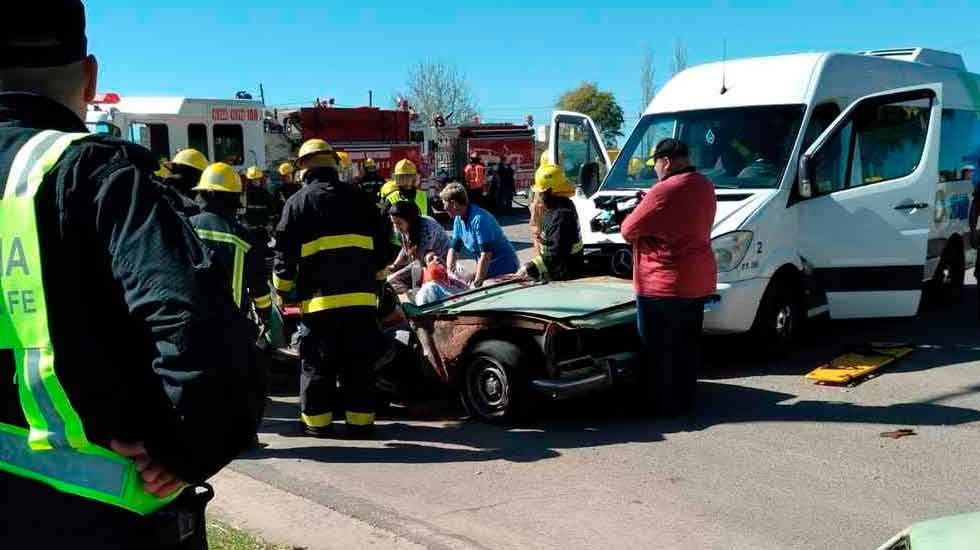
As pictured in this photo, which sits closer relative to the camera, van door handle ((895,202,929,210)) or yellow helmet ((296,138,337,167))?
yellow helmet ((296,138,337,167))

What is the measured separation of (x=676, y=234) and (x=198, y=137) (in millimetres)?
14309

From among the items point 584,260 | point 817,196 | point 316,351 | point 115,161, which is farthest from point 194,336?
point 817,196

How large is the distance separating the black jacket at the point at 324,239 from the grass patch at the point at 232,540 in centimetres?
197

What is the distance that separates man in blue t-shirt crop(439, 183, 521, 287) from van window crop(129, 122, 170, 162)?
11076mm

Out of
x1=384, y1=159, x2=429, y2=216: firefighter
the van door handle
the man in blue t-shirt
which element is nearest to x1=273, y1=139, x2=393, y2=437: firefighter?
the man in blue t-shirt

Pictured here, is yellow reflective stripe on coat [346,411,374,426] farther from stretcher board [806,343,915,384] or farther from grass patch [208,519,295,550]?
stretcher board [806,343,915,384]

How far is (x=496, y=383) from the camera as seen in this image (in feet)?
20.4

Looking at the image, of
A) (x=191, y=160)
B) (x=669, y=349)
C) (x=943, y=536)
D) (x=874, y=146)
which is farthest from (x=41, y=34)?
(x=874, y=146)

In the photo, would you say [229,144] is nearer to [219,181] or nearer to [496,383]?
[219,181]

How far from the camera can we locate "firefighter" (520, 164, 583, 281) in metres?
7.25

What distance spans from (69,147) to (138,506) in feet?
2.19

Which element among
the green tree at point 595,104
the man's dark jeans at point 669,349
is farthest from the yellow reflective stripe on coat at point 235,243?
the green tree at point 595,104

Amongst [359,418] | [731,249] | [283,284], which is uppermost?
[731,249]

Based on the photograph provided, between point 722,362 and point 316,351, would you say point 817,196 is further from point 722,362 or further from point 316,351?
point 316,351
